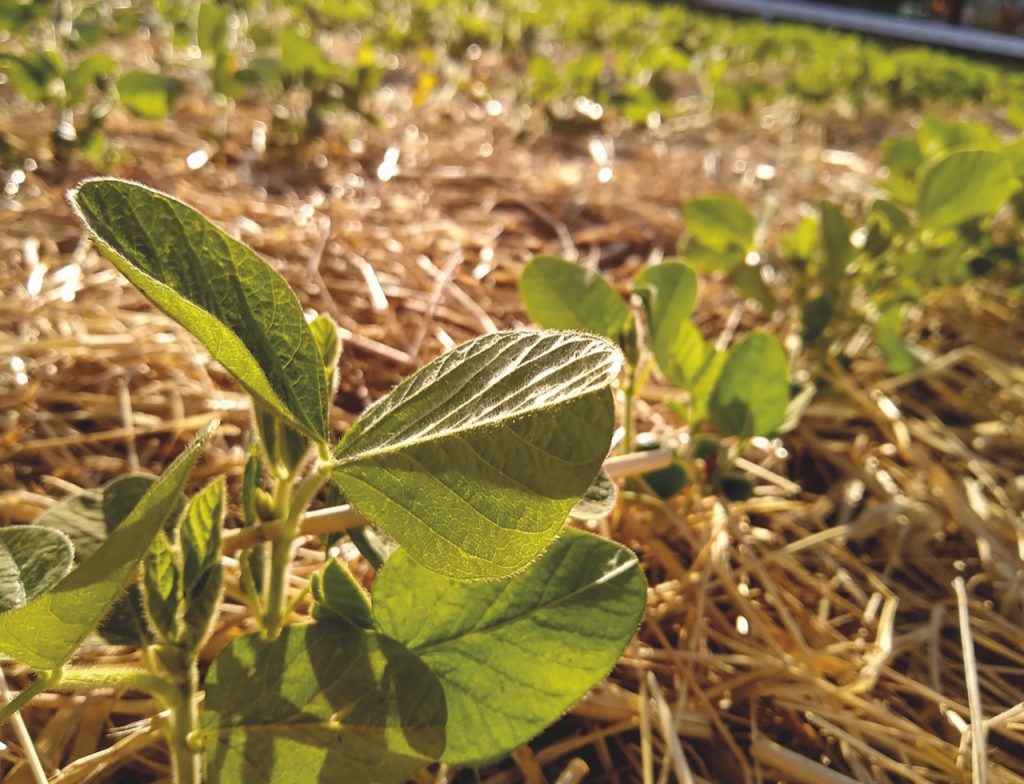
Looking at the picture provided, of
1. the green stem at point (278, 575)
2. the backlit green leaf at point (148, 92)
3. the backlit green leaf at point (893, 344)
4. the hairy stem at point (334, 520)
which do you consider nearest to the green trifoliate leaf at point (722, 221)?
the backlit green leaf at point (893, 344)

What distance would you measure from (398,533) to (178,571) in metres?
0.15

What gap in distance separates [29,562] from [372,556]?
19 cm

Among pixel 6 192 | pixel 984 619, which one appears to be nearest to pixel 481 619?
pixel 984 619

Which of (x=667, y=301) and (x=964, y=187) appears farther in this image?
(x=964, y=187)

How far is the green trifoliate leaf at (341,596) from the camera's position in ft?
1.48

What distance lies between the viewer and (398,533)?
39 centimetres

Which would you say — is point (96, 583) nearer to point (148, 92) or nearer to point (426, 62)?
point (148, 92)

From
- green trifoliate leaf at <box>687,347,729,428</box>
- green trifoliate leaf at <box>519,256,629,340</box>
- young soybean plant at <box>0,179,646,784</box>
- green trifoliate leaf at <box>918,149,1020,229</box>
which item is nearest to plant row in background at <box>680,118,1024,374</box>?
green trifoliate leaf at <box>918,149,1020,229</box>

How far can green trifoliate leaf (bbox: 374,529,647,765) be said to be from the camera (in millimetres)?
434

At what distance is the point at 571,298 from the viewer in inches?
28.6

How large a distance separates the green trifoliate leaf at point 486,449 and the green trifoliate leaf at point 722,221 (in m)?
0.80

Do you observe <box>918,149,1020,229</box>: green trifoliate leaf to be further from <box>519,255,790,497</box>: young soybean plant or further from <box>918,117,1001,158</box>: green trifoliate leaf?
<box>519,255,790,497</box>: young soybean plant

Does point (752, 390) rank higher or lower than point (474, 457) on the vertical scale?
lower

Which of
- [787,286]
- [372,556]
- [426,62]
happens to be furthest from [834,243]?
[426,62]
